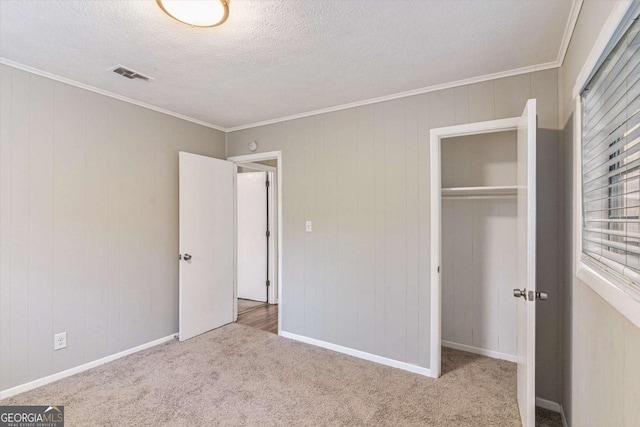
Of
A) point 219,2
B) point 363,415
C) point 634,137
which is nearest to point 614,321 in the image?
point 634,137

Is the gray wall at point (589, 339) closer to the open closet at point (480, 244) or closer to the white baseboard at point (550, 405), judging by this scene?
the white baseboard at point (550, 405)

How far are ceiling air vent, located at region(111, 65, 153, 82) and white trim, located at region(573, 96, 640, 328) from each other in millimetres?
2813

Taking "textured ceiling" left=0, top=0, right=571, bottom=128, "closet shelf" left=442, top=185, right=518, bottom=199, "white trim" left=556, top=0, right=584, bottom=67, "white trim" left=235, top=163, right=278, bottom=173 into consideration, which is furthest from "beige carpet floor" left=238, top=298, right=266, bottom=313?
"white trim" left=556, top=0, right=584, bottom=67

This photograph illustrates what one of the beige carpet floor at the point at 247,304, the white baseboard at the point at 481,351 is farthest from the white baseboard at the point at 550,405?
the beige carpet floor at the point at 247,304

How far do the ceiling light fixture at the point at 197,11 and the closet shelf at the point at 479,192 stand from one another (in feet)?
7.15

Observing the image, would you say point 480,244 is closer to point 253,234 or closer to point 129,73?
point 253,234

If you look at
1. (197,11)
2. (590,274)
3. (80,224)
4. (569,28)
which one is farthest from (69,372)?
(569,28)

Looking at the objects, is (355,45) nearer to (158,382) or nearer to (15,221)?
(15,221)

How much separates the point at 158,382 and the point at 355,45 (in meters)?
2.84

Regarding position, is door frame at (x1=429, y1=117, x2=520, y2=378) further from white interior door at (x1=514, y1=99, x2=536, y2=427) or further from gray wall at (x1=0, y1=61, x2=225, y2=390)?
gray wall at (x1=0, y1=61, x2=225, y2=390)

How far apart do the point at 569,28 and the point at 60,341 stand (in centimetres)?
404

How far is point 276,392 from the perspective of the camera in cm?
242

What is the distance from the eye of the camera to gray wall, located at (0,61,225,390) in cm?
232

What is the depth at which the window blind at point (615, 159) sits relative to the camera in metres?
0.98
